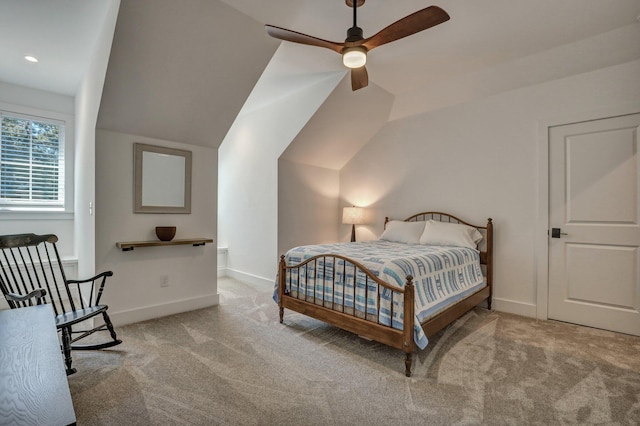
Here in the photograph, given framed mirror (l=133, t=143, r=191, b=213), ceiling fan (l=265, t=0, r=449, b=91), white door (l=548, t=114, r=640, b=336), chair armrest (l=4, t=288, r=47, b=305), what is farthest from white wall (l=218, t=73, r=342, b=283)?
chair armrest (l=4, t=288, r=47, b=305)

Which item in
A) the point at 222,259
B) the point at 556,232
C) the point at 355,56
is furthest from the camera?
the point at 222,259

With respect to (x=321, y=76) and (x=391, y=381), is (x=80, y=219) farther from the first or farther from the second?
(x=391, y=381)

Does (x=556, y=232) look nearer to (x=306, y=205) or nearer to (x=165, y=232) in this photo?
(x=306, y=205)

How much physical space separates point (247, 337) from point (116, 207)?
1.79 m

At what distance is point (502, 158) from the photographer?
139 inches

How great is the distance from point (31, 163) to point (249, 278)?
329 centimetres

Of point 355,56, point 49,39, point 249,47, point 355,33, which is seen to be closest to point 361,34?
point 355,33

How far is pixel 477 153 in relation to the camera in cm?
373

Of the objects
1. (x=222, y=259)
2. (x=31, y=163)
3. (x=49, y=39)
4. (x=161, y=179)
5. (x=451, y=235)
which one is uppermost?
(x=49, y=39)

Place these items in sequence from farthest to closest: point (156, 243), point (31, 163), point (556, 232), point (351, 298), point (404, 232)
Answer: point (31, 163) < point (404, 232) < point (556, 232) < point (156, 243) < point (351, 298)

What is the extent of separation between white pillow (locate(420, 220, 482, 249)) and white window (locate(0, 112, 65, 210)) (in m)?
4.93

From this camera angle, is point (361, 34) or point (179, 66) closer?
point (361, 34)

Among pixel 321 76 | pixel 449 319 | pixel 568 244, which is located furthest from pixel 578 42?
pixel 449 319

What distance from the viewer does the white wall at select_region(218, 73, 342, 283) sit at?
4.16 meters
